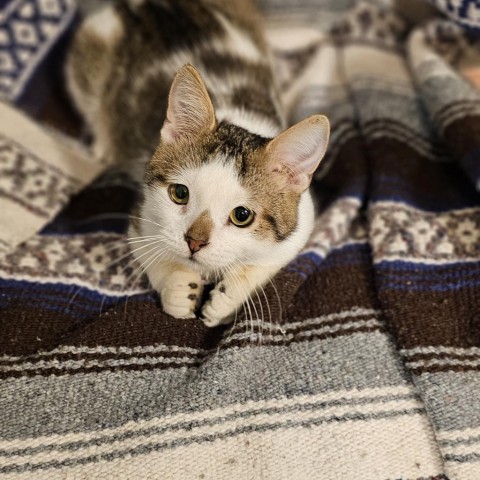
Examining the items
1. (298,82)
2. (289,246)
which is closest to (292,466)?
(289,246)

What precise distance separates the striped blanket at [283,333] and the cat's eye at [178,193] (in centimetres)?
18

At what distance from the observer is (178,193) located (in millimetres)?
1102

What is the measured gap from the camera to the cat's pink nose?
1021mm

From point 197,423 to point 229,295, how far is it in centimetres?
25

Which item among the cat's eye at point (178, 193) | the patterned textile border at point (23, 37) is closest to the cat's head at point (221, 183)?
the cat's eye at point (178, 193)

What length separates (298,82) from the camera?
1871 mm

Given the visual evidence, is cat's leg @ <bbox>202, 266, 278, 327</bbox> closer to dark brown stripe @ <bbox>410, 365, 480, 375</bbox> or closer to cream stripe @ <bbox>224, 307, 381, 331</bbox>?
cream stripe @ <bbox>224, 307, 381, 331</bbox>

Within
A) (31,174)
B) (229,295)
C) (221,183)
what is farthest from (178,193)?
(31,174)

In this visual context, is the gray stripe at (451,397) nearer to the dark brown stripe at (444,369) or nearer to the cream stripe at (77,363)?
the dark brown stripe at (444,369)

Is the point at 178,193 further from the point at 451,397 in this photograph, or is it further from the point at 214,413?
the point at 451,397

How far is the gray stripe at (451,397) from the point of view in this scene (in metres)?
1.01

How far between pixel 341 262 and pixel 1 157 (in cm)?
88

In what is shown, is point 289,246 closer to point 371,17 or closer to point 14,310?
point 14,310

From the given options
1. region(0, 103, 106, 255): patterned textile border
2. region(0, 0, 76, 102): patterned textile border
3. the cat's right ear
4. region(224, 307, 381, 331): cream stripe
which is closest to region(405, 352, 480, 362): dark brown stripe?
region(224, 307, 381, 331): cream stripe
